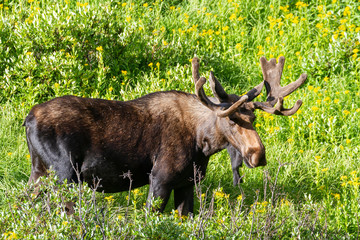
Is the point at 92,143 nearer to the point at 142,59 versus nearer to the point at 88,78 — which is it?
Answer: the point at 88,78

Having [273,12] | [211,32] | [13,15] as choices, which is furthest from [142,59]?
[273,12]

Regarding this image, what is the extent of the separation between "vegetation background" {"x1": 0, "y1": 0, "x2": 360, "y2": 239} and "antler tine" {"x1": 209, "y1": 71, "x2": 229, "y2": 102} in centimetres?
105

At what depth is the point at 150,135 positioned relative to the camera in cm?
595

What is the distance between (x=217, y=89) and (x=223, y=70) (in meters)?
3.37

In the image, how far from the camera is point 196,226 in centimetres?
464

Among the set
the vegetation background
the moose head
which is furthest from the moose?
the vegetation background

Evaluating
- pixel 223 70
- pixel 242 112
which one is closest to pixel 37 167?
pixel 242 112

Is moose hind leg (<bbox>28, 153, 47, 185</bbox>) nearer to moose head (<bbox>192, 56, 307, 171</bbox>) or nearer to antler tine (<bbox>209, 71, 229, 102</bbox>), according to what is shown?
moose head (<bbox>192, 56, 307, 171</bbox>)

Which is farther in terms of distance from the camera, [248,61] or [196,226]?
[248,61]

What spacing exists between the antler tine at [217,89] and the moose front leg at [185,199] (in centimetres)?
95

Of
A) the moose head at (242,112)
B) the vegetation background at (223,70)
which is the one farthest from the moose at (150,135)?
the vegetation background at (223,70)

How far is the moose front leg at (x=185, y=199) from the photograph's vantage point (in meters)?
6.23

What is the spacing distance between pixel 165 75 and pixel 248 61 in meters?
1.49

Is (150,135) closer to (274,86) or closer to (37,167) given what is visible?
(37,167)
